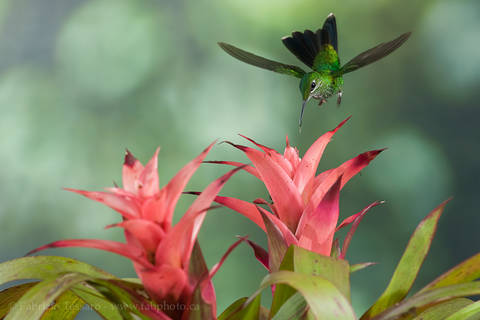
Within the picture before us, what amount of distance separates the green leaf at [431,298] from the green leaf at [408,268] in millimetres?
126

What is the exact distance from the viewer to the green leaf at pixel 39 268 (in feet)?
2.02

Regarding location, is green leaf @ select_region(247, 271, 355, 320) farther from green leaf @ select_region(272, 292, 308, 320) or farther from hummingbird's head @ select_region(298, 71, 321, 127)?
hummingbird's head @ select_region(298, 71, 321, 127)

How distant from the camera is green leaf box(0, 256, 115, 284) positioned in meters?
0.62

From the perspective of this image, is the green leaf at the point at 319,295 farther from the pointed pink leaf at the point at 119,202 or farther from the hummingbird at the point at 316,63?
the hummingbird at the point at 316,63

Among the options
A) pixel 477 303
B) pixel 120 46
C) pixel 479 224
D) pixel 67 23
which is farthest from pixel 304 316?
pixel 67 23

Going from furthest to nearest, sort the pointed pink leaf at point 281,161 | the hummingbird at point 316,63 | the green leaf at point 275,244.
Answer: the hummingbird at point 316,63
the pointed pink leaf at point 281,161
the green leaf at point 275,244

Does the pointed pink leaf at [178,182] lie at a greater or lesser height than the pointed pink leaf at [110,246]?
greater

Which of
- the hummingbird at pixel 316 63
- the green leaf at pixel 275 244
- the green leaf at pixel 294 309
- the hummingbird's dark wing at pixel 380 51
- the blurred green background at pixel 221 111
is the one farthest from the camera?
the blurred green background at pixel 221 111

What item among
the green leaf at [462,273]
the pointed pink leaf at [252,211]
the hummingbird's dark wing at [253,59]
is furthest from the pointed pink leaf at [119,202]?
the hummingbird's dark wing at [253,59]

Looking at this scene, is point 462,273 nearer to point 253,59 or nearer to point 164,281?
point 164,281

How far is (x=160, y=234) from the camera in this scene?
0.56m

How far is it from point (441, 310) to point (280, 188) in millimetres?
317

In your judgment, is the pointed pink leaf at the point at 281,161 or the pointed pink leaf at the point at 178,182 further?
the pointed pink leaf at the point at 281,161

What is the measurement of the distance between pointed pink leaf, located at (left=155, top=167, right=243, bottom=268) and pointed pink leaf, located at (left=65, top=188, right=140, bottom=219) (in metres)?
0.05
